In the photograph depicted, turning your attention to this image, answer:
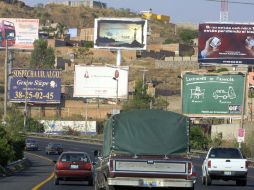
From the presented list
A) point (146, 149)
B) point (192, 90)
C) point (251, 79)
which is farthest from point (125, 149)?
point (251, 79)

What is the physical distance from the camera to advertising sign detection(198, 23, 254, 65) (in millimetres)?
103125

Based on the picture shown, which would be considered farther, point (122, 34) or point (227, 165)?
point (122, 34)

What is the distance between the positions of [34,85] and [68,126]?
6.66 meters

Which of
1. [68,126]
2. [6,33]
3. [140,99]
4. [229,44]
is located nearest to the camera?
[229,44]

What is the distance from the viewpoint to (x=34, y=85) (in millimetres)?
120875

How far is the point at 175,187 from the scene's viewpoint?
1033 inches

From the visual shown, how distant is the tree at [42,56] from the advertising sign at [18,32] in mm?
30160

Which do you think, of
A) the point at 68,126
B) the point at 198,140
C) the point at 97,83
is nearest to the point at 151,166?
the point at 198,140

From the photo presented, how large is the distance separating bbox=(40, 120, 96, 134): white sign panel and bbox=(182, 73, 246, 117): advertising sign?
30593mm

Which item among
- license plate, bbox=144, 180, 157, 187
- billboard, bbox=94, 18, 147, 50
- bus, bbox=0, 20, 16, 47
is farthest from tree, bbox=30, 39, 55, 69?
license plate, bbox=144, 180, 157, 187

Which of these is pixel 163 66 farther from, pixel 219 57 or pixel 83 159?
pixel 83 159

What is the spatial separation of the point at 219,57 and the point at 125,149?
76745mm

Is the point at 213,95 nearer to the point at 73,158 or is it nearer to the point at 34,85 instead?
the point at 34,85

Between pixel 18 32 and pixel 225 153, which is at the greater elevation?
pixel 18 32
